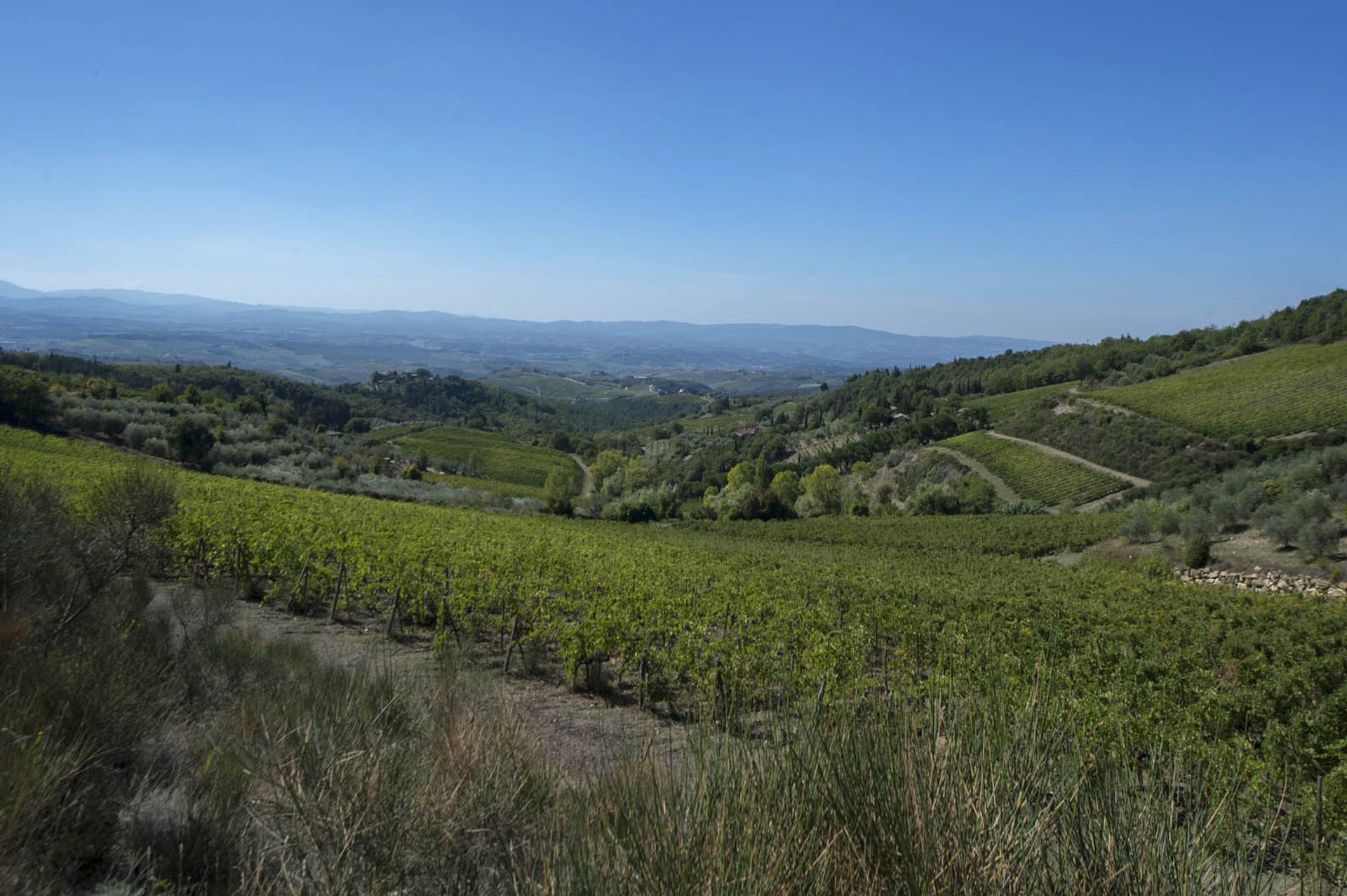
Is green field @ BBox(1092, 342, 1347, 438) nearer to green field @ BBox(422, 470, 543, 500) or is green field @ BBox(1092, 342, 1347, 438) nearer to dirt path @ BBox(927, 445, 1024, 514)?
dirt path @ BBox(927, 445, 1024, 514)

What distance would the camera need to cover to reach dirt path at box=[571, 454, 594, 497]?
10041cm

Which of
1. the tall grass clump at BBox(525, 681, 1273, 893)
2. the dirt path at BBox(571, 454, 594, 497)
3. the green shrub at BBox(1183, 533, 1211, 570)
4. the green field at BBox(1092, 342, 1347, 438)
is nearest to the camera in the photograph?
the tall grass clump at BBox(525, 681, 1273, 893)

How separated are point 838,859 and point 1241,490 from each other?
1912 inches

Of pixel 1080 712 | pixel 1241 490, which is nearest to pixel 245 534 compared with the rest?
pixel 1080 712

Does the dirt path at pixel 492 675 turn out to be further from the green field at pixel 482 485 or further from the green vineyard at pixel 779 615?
the green field at pixel 482 485

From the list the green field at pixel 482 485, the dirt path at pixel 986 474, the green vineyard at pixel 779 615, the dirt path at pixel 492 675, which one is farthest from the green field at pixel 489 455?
the dirt path at pixel 492 675

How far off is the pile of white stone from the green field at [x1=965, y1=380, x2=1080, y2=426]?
2579 inches

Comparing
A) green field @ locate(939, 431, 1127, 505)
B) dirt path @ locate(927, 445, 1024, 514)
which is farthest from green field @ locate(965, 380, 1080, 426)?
dirt path @ locate(927, 445, 1024, 514)

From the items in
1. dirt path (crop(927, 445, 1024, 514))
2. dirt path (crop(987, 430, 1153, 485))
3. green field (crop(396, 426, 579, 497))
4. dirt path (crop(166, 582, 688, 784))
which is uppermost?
dirt path (crop(166, 582, 688, 784))

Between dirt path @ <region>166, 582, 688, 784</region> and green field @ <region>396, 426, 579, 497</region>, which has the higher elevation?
dirt path @ <region>166, 582, 688, 784</region>

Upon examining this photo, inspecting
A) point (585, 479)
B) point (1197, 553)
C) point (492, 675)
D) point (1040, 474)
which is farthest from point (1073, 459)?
point (492, 675)

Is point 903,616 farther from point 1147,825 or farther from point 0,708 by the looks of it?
point 0,708

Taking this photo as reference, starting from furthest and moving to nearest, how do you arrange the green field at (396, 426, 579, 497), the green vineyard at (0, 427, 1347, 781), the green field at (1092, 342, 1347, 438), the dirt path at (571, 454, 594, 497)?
the dirt path at (571, 454, 594, 497)
the green field at (396, 426, 579, 497)
the green field at (1092, 342, 1347, 438)
the green vineyard at (0, 427, 1347, 781)

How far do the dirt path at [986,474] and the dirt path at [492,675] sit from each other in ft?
191
